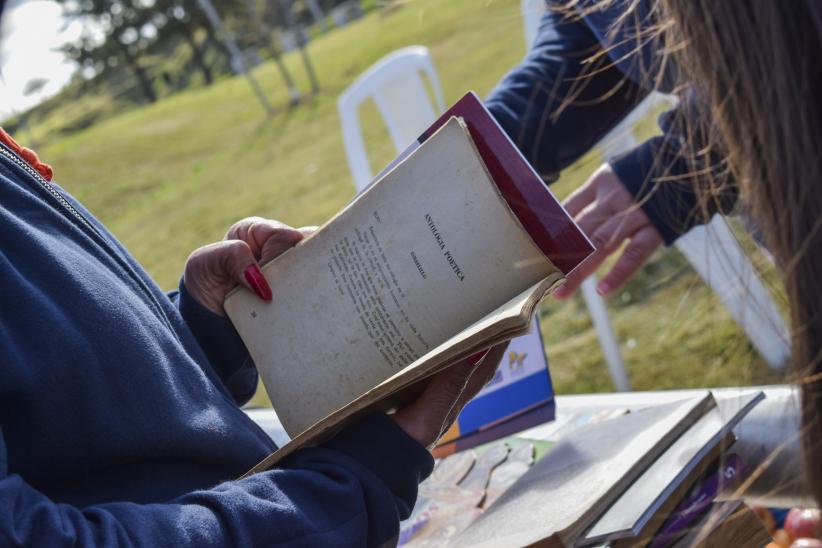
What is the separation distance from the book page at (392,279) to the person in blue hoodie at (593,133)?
1.71 feet

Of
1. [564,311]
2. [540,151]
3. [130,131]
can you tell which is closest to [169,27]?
[130,131]

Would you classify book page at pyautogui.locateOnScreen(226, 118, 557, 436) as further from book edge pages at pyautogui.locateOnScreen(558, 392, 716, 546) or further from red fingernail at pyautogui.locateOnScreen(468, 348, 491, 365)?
book edge pages at pyautogui.locateOnScreen(558, 392, 716, 546)

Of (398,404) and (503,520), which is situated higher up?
(398,404)

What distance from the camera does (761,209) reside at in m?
0.50

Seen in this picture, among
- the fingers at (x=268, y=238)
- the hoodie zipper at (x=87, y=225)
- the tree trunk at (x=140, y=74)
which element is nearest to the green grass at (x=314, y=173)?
the fingers at (x=268, y=238)

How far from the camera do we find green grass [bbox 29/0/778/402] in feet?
9.17

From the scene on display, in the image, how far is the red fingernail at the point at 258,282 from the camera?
96 cm

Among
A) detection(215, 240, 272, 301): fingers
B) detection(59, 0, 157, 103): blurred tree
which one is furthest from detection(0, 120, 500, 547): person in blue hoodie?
detection(59, 0, 157, 103): blurred tree

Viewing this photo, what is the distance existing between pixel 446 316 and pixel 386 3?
42cm

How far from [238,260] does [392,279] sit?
9.2 inches

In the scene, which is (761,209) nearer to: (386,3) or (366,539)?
(366,539)

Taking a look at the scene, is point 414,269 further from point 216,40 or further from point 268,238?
point 216,40

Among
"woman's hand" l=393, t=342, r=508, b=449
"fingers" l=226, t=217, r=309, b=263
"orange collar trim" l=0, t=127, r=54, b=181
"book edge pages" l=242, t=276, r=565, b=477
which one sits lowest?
"woman's hand" l=393, t=342, r=508, b=449

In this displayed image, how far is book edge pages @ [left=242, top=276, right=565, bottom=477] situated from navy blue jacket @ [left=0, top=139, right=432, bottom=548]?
0.20 ft
